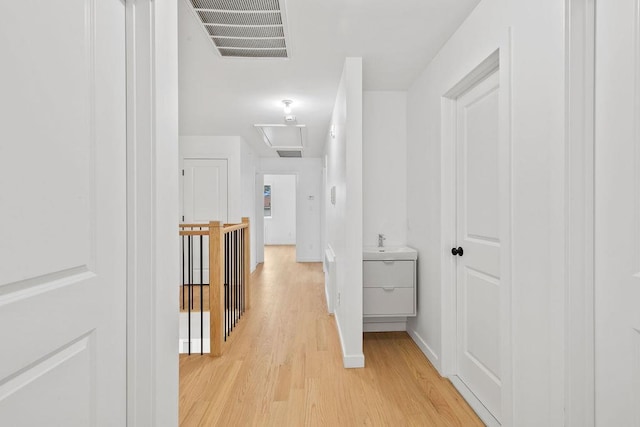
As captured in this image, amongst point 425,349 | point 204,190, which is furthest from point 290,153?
point 425,349

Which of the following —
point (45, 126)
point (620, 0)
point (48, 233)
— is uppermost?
point (620, 0)

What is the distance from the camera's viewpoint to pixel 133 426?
3.50 ft

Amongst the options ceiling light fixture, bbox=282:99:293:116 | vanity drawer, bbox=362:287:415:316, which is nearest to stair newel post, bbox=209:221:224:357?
vanity drawer, bbox=362:287:415:316

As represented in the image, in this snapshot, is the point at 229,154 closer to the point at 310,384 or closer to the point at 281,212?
the point at 310,384

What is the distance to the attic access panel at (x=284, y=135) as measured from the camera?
4.81 meters

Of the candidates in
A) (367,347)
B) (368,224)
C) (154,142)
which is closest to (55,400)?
(154,142)

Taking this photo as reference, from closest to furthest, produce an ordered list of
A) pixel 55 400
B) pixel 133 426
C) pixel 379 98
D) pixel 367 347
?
pixel 55 400 < pixel 133 426 < pixel 367 347 < pixel 379 98

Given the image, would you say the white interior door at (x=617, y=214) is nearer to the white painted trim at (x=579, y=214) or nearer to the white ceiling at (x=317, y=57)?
the white painted trim at (x=579, y=214)

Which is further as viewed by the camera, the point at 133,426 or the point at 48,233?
the point at 133,426

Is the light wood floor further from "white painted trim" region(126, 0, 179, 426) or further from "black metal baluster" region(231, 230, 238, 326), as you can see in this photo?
"white painted trim" region(126, 0, 179, 426)

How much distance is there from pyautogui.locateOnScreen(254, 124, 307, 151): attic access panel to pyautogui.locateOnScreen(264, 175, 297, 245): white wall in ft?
16.6

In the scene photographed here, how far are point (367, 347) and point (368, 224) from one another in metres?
1.16

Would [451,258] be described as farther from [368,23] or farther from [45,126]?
[45,126]

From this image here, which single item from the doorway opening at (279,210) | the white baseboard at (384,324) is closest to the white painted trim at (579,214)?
the white baseboard at (384,324)
